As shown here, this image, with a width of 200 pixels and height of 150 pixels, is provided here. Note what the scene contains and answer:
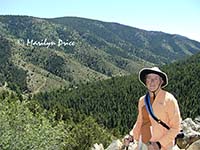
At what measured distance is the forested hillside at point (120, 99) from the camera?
13600 centimetres

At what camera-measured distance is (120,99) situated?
16875 centimetres

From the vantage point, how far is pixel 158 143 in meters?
5.89

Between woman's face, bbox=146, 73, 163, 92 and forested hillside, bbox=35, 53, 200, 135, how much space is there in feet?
377

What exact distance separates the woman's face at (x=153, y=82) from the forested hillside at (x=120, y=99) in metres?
115

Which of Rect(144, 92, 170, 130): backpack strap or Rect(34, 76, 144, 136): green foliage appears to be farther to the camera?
Rect(34, 76, 144, 136): green foliage

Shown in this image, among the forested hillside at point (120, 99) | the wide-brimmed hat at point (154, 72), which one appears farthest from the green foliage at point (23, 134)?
the forested hillside at point (120, 99)

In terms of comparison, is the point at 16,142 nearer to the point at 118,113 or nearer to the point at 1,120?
the point at 1,120

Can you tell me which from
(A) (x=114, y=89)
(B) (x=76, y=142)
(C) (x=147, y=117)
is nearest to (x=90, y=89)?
(A) (x=114, y=89)

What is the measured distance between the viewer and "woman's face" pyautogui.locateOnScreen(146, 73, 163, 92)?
6281 mm

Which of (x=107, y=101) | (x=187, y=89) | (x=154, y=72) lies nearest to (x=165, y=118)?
(x=154, y=72)

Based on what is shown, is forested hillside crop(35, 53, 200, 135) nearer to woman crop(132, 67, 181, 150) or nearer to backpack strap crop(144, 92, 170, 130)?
woman crop(132, 67, 181, 150)

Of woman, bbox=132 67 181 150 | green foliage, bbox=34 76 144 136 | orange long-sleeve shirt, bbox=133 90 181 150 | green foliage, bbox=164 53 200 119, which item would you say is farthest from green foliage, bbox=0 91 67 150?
green foliage, bbox=34 76 144 136

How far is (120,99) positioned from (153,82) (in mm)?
162960

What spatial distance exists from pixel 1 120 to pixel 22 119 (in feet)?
24.9
